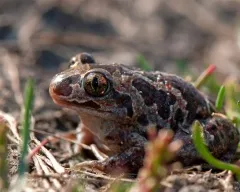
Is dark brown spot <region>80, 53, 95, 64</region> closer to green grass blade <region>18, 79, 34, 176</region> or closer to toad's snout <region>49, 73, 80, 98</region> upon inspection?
toad's snout <region>49, 73, 80, 98</region>

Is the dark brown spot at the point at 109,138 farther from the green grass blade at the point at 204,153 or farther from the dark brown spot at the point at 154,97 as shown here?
the green grass blade at the point at 204,153

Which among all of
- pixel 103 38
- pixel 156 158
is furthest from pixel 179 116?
pixel 103 38

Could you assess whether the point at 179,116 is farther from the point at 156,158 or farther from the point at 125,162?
the point at 156,158

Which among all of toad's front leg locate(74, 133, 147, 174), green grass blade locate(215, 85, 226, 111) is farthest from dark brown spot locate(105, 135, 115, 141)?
green grass blade locate(215, 85, 226, 111)

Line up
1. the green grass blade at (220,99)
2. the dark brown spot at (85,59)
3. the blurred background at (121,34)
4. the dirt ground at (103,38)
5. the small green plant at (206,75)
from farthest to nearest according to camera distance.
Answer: the blurred background at (121,34), the dirt ground at (103,38), the small green plant at (206,75), the dark brown spot at (85,59), the green grass blade at (220,99)

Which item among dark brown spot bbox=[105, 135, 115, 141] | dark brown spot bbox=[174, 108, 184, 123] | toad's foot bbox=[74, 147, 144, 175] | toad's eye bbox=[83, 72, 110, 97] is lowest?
toad's foot bbox=[74, 147, 144, 175]

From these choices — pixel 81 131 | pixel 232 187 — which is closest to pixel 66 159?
pixel 81 131

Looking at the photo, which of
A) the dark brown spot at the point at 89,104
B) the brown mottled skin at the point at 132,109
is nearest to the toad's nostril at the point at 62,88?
the brown mottled skin at the point at 132,109
